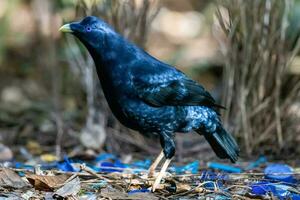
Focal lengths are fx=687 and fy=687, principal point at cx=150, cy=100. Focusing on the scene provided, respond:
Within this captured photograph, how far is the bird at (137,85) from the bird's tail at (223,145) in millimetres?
342

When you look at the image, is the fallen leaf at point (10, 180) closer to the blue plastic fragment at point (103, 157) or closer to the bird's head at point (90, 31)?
the bird's head at point (90, 31)

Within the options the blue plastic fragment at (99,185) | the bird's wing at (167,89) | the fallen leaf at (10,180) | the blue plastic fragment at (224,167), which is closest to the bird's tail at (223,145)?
the blue plastic fragment at (224,167)

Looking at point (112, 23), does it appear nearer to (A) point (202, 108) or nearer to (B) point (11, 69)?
(A) point (202, 108)

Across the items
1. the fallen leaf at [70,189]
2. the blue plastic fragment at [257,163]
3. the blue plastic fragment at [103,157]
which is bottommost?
the blue plastic fragment at [103,157]

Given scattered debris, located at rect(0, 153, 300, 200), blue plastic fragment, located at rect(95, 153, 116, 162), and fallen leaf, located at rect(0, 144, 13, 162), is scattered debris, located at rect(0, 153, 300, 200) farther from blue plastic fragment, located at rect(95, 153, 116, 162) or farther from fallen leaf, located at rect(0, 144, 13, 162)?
fallen leaf, located at rect(0, 144, 13, 162)

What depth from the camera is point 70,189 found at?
392cm

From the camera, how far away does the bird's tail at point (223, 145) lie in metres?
4.92

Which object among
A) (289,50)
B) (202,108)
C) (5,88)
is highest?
(289,50)

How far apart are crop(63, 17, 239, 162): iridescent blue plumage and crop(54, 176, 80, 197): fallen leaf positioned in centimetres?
59

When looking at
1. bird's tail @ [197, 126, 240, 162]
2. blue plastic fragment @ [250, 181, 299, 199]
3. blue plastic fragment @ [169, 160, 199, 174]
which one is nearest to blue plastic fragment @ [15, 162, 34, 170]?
blue plastic fragment @ [169, 160, 199, 174]

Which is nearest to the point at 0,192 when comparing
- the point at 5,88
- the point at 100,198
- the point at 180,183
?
the point at 100,198

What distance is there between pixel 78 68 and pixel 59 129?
0.62m

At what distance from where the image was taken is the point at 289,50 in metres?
5.59

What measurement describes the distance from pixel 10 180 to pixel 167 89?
3.96 ft
